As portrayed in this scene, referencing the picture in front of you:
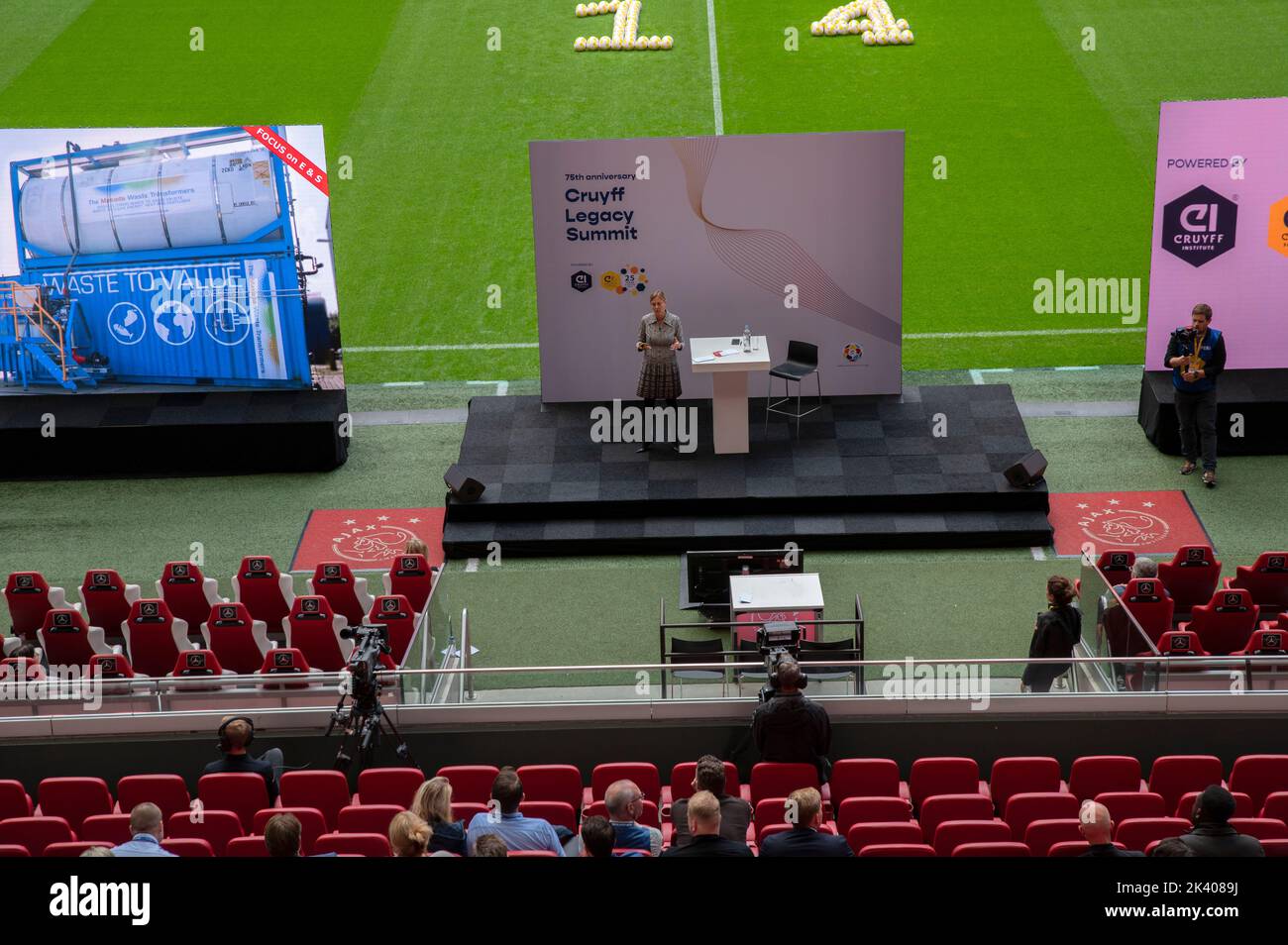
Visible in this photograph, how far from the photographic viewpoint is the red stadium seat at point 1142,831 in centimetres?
719

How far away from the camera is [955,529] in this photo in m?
13.1

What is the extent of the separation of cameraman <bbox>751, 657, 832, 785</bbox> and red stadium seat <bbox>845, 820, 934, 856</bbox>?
1237mm

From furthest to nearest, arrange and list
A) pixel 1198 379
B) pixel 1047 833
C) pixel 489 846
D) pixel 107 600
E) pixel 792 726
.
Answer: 1. pixel 1198 379
2. pixel 107 600
3. pixel 792 726
4. pixel 1047 833
5. pixel 489 846

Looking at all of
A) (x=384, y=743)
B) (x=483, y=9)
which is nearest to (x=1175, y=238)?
(x=384, y=743)

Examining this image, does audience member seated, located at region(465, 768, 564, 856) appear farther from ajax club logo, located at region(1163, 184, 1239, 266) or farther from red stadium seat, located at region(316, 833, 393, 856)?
ajax club logo, located at region(1163, 184, 1239, 266)

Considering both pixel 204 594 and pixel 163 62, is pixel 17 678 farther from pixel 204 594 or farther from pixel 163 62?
pixel 163 62

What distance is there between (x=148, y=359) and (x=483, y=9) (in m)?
15.7

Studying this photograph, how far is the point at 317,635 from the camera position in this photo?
10516mm

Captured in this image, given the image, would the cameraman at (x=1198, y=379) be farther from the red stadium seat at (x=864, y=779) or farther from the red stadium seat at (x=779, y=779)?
the red stadium seat at (x=779, y=779)

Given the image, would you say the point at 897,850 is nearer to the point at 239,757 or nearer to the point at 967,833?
the point at 967,833

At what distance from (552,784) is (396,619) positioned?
244 cm

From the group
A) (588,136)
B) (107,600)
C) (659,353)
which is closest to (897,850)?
(107,600)

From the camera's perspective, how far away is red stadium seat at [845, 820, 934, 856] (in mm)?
7203

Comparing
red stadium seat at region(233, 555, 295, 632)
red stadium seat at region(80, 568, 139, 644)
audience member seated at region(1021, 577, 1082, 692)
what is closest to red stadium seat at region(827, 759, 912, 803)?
audience member seated at region(1021, 577, 1082, 692)
